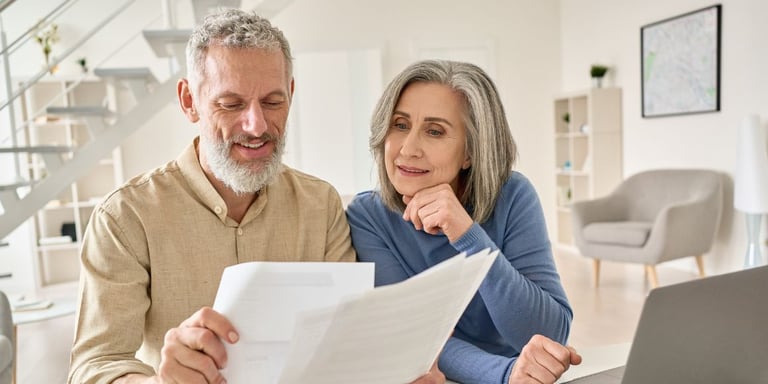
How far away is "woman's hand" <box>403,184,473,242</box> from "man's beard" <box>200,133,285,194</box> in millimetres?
320

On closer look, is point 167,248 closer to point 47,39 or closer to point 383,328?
point 383,328

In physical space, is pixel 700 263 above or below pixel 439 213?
below

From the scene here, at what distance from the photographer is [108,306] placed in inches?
44.8

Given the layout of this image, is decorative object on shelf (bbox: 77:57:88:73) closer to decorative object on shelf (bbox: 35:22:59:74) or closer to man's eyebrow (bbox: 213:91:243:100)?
decorative object on shelf (bbox: 35:22:59:74)

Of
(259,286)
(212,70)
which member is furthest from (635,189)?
(259,286)

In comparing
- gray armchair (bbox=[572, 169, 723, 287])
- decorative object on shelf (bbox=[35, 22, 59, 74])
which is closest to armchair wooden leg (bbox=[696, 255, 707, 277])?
gray armchair (bbox=[572, 169, 723, 287])

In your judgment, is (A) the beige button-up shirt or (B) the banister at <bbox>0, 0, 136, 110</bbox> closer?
(A) the beige button-up shirt

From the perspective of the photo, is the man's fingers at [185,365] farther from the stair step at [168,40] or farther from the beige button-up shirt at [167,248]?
the stair step at [168,40]

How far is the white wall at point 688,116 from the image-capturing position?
447 centimetres

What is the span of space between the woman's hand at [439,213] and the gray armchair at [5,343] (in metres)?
1.16

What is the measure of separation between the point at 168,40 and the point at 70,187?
273 centimetres

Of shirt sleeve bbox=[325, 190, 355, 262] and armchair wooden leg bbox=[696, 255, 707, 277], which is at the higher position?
shirt sleeve bbox=[325, 190, 355, 262]

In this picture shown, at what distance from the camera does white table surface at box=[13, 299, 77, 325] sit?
10.5 ft

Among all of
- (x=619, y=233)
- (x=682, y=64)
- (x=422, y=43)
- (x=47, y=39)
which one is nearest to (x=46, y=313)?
(x=47, y=39)
